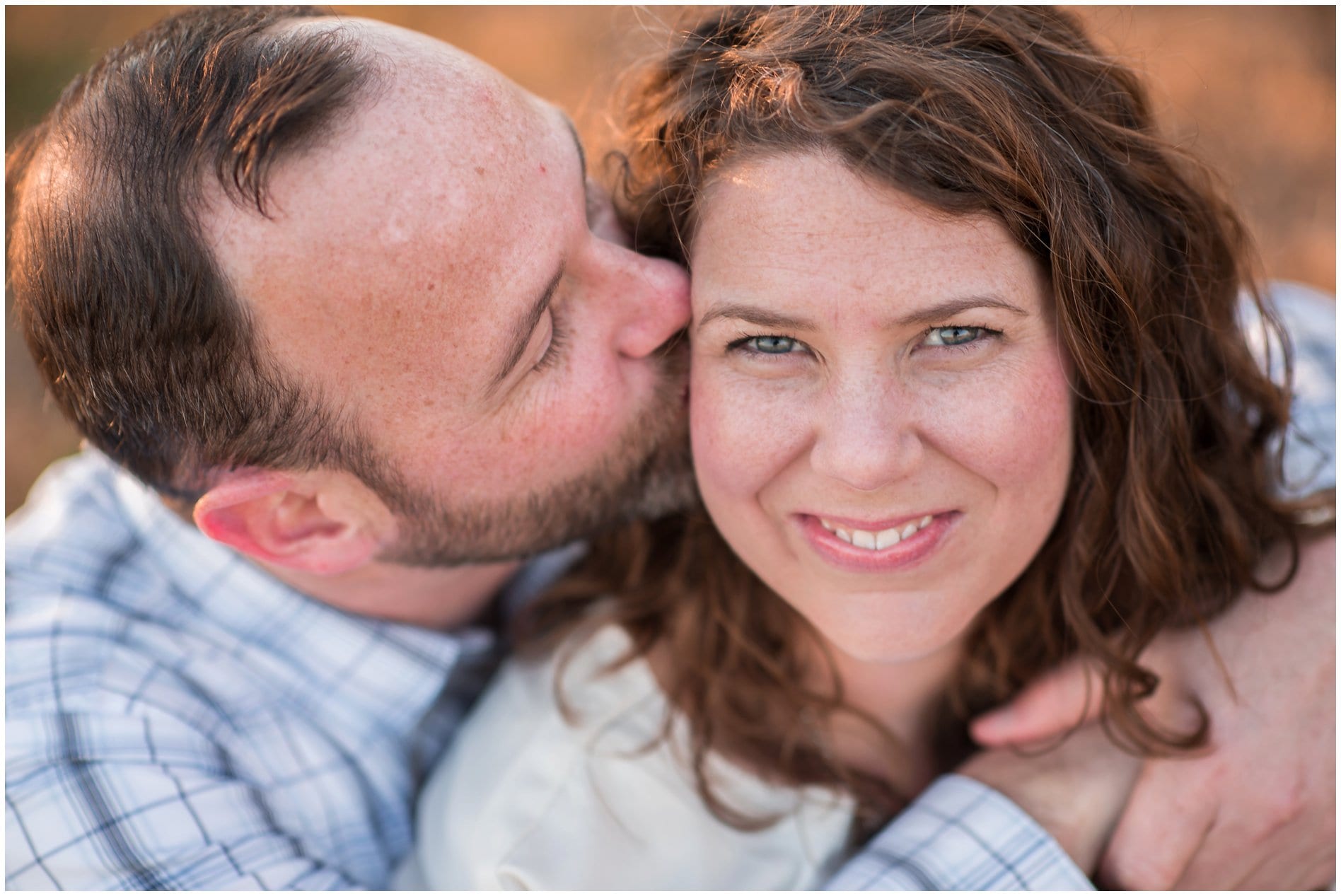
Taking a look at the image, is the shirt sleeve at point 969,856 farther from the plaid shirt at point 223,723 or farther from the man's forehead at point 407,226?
the man's forehead at point 407,226

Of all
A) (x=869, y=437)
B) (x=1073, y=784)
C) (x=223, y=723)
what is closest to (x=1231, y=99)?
(x=1073, y=784)

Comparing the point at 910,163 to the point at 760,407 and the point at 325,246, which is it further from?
the point at 325,246

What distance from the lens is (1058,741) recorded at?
103 inches

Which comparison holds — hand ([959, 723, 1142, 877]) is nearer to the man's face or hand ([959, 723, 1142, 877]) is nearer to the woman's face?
the woman's face

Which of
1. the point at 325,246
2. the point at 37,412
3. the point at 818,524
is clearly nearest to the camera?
the point at 325,246

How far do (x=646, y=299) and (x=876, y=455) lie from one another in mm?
614

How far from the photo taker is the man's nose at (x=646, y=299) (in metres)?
2.25

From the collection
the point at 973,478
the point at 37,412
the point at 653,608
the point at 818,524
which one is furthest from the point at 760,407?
the point at 37,412

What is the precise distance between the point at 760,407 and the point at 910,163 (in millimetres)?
533

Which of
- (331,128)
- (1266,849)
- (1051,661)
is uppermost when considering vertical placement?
(331,128)

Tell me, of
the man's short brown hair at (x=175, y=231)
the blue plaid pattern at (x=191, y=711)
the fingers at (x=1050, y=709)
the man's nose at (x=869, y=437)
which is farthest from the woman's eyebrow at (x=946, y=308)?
the blue plaid pattern at (x=191, y=711)

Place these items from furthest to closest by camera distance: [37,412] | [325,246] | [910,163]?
[37,412] → [325,246] → [910,163]

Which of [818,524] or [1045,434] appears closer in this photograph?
[1045,434]

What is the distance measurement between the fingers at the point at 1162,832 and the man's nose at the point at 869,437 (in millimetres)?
1059
